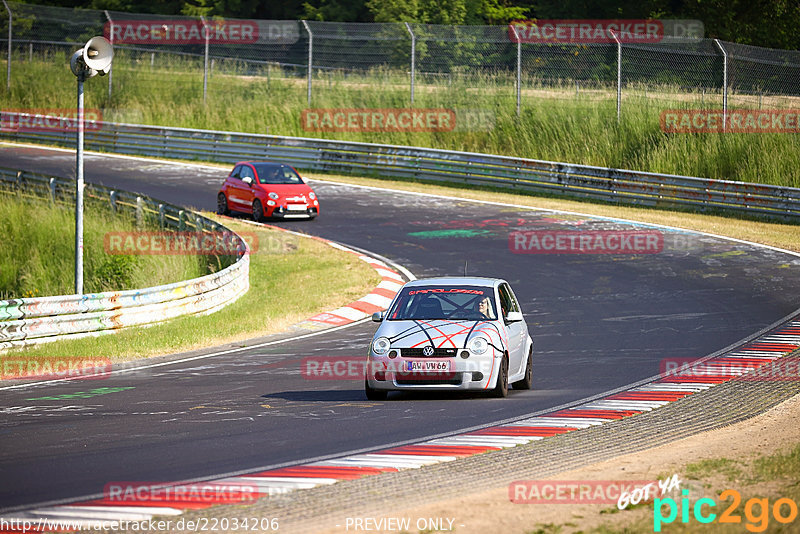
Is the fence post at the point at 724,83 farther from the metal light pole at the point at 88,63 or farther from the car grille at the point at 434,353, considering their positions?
the car grille at the point at 434,353

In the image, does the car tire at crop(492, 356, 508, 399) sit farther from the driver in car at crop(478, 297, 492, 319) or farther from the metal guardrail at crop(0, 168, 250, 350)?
the metal guardrail at crop(0, 168, 250, 350)

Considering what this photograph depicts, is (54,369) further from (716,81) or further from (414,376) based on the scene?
(716,81)

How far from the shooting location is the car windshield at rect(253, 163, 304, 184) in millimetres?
28922

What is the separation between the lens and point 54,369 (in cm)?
1425

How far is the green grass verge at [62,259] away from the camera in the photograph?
75.8 ft

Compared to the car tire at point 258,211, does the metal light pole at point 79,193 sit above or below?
above

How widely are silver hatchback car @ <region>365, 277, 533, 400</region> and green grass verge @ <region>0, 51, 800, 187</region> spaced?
20.2m

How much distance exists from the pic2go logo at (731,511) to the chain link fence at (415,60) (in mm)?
25252

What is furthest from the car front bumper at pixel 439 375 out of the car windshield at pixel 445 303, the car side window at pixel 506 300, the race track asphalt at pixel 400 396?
the car side window at pixel 506 300

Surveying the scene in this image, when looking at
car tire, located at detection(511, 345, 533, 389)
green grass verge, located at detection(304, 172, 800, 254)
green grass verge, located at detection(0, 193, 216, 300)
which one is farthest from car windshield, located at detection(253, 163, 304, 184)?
car tire, located at detection(511, 345, 533, 389)

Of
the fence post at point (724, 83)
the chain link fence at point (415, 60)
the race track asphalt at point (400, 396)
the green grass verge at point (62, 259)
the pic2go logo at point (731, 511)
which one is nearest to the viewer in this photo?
the pic2go logo at point (731, 511)

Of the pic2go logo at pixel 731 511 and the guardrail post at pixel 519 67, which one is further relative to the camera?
the guardrail post at pixel 519 67

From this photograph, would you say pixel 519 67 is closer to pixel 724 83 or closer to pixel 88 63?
pixel 724 83

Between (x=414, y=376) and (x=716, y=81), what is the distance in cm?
2238
